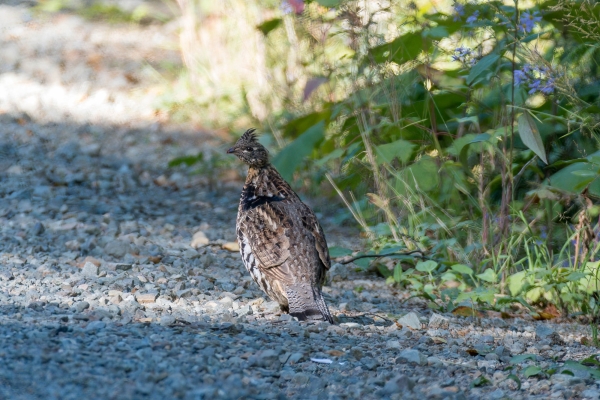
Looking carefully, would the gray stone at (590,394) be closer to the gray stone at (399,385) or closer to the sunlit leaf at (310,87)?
the gray stone at (399,385)

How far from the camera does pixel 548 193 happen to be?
202 inches

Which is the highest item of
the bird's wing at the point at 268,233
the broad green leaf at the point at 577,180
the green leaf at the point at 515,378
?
the broad green leaf at the point at 577,180

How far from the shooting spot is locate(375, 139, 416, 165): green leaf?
5643 millimetres

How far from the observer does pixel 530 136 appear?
4.61 metres

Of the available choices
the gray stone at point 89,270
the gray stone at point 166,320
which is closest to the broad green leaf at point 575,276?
the gray stone at point 166,320

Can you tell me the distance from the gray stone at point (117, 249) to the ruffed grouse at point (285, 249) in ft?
3.69

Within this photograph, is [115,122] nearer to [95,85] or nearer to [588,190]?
[95,85]

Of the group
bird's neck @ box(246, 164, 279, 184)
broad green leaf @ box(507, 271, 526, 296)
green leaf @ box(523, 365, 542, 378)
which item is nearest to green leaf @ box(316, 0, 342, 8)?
bird's neck @ box(246, 164, 279, 184)

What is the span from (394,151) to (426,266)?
2.59 ft

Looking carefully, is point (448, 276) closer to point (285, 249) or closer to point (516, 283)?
point (516, 283)

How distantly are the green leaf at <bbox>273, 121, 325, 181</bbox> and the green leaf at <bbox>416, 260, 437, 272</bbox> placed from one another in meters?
1.31

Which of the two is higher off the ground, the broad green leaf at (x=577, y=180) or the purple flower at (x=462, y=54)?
the purple flower at (x=462, y=54)

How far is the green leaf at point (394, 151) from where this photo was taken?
222 inches

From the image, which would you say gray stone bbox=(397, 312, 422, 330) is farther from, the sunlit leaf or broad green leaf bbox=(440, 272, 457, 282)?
the sunlit leaf
